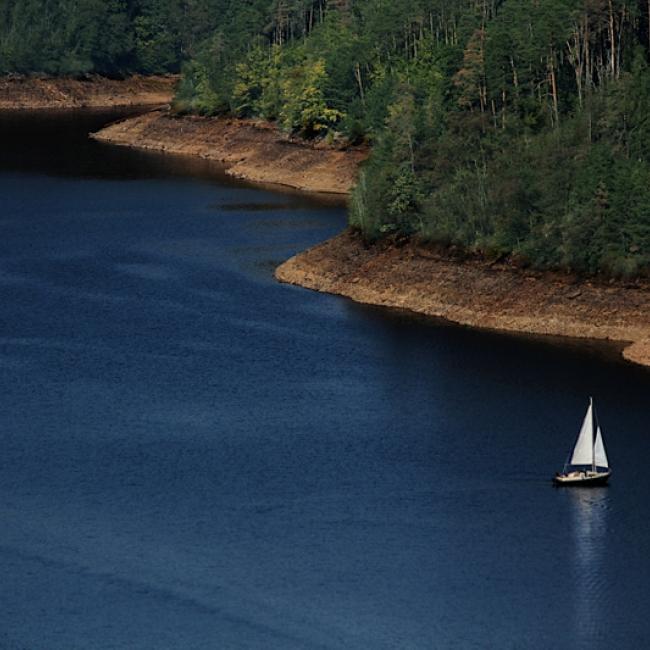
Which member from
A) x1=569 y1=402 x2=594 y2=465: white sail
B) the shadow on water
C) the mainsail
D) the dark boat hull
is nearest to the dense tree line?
the mainsail

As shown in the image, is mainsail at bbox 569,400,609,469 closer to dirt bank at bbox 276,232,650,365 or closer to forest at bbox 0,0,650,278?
dirt bank at bbox 276,232,650,365

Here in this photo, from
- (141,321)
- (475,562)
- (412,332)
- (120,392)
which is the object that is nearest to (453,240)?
(412,332)

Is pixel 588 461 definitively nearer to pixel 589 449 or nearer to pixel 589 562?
pixel 589 449

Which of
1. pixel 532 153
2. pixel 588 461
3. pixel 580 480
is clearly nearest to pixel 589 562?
pixel 580 480

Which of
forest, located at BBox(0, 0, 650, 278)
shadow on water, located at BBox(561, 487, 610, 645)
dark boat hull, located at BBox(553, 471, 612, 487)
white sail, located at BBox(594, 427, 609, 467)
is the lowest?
shadow on water, located at BBox(561, 487, 610, 645)

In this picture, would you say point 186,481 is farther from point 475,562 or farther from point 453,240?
point 453,240

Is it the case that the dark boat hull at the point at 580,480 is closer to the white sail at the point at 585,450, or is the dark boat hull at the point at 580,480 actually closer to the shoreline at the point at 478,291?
the white sail at the point at 585,450
